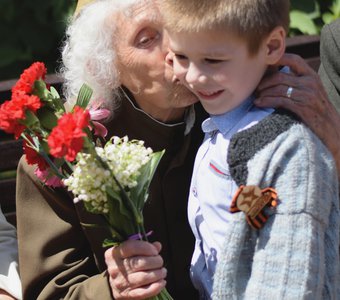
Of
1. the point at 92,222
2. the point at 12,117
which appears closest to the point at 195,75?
the point at 12,117

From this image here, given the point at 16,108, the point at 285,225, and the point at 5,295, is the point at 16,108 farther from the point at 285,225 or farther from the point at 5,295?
the point at 5,295

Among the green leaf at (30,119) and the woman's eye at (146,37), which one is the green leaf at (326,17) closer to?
the woman's eye at (146,37)

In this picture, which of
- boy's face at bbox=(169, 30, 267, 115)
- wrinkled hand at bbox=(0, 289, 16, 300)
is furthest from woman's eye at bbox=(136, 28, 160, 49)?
wrinkled hand at bbox=(0, 289, 16, 300)

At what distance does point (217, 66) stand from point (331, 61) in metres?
1.23

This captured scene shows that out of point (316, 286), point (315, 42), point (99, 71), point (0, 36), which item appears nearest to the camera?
point (316, 286)

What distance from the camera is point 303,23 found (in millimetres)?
5406

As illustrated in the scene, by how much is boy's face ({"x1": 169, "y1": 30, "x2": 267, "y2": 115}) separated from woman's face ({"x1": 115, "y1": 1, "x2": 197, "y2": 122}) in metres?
0.33

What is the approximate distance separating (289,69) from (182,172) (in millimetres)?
639

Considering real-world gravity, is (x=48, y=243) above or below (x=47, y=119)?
below

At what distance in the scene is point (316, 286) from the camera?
100 inches

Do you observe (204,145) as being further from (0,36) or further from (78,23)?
(0,36)

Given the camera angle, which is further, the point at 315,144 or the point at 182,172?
the point at 182,172

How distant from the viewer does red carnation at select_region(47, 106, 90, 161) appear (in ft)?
7.84

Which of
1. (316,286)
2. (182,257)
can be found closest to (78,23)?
(182,257)
